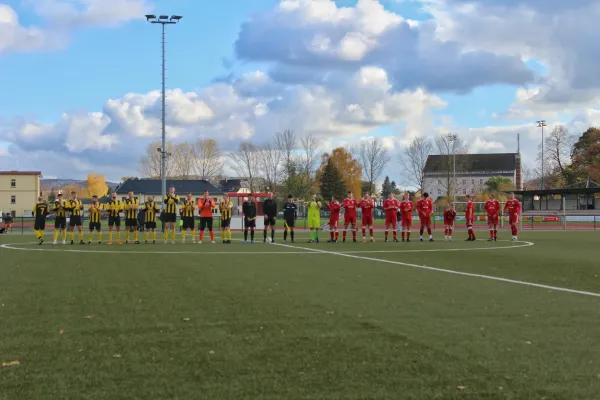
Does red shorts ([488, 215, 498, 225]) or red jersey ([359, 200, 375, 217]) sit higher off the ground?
red jersey ([359, 200, 375, 217])

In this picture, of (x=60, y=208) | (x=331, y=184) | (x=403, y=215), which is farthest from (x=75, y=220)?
(x=331, y=184)

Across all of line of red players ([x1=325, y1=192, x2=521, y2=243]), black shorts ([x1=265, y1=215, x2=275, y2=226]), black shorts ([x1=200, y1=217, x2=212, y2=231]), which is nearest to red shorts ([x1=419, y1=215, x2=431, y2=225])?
line of red players ([x1=325, y1=192, x2=521, y2=243])

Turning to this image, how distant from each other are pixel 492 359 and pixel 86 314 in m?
4.93

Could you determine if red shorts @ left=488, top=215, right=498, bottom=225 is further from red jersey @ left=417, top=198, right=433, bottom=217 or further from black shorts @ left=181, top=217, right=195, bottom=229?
black shorts @ left=181, top=217, right=195, bottom=229

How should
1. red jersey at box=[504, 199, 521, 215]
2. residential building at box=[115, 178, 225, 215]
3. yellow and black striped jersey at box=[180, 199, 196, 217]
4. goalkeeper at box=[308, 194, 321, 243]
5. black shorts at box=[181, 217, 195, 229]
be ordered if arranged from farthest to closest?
residential building at box=[115, 178, 225, 215]
red jersey at box=[504, 199, 521, 215]
goalkeeper at box=[308, 194, 321, 243]
yellow and black striped jersey at box=[180, 199, 196, 217]
black shorts at box=[181, 217, 195, 229]

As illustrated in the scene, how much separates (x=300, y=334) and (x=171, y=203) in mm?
18253

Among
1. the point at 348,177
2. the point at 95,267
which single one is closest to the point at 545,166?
the point at 348,177

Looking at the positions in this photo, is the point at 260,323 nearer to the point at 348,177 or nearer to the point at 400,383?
the point at 400,383

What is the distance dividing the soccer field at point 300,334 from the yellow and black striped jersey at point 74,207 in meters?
11.1

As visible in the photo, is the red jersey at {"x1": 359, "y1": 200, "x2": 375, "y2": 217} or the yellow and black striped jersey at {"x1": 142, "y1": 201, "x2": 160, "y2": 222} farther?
the red jersey at {"x1": 359, "y1": 200, "x2": 375, "y2": 217}

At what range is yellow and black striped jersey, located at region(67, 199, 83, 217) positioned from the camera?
2297cm

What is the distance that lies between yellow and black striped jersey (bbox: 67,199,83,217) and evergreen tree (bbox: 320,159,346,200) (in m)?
68.6

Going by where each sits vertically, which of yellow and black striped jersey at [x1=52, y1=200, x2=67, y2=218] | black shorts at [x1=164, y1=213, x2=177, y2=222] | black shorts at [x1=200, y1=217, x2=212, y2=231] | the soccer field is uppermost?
yellow and black striped jersey at [x1=52, y1=200, x2=67, y2=218]

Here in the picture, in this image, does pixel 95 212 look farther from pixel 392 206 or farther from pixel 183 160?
pixel 183 160
